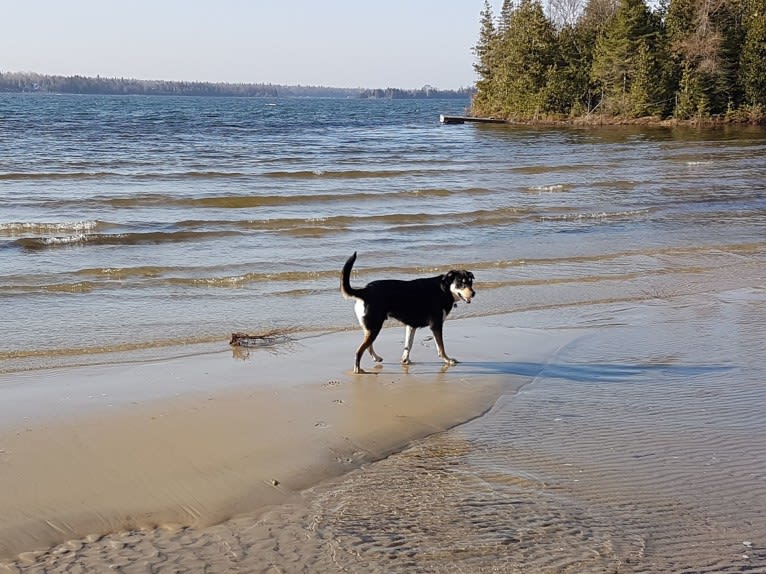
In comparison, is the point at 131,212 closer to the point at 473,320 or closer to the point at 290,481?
the point at 473,320

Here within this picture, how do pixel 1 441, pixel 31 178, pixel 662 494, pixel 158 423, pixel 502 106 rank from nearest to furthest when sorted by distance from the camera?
pixel 662 494 < pixel 1 441 < pixel 158 423 < pixel 31 178 < pixel 502 106

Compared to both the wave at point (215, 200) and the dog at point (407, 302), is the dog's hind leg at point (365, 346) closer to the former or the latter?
the dog at point (407, 302)

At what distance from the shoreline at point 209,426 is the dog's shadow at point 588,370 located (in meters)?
0.06

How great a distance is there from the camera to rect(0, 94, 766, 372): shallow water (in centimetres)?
1076

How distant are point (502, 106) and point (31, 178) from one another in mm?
47240

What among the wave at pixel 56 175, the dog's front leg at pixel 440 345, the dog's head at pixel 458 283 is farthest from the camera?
the wave at pixel 56 175

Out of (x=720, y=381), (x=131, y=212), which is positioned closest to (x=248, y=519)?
(x=720, y=381)

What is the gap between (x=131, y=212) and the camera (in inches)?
760

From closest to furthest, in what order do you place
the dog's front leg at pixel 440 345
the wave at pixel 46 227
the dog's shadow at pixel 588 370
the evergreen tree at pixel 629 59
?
the dog's shadow at pixel 588 370 < the dog's front leg at pixel 440 345 < the wave at pixel 46 227 < the evergreen tree at pixel 629 59

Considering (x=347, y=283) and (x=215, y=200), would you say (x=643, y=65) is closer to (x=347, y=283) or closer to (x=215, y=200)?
(x=215, y=200)

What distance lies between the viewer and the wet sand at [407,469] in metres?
4.33

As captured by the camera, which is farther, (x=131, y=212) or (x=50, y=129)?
(x=50, y=129)

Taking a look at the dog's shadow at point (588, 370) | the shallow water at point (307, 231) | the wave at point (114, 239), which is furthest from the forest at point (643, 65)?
the dog's shadow at point (588, 370)

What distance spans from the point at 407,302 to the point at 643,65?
170ft
